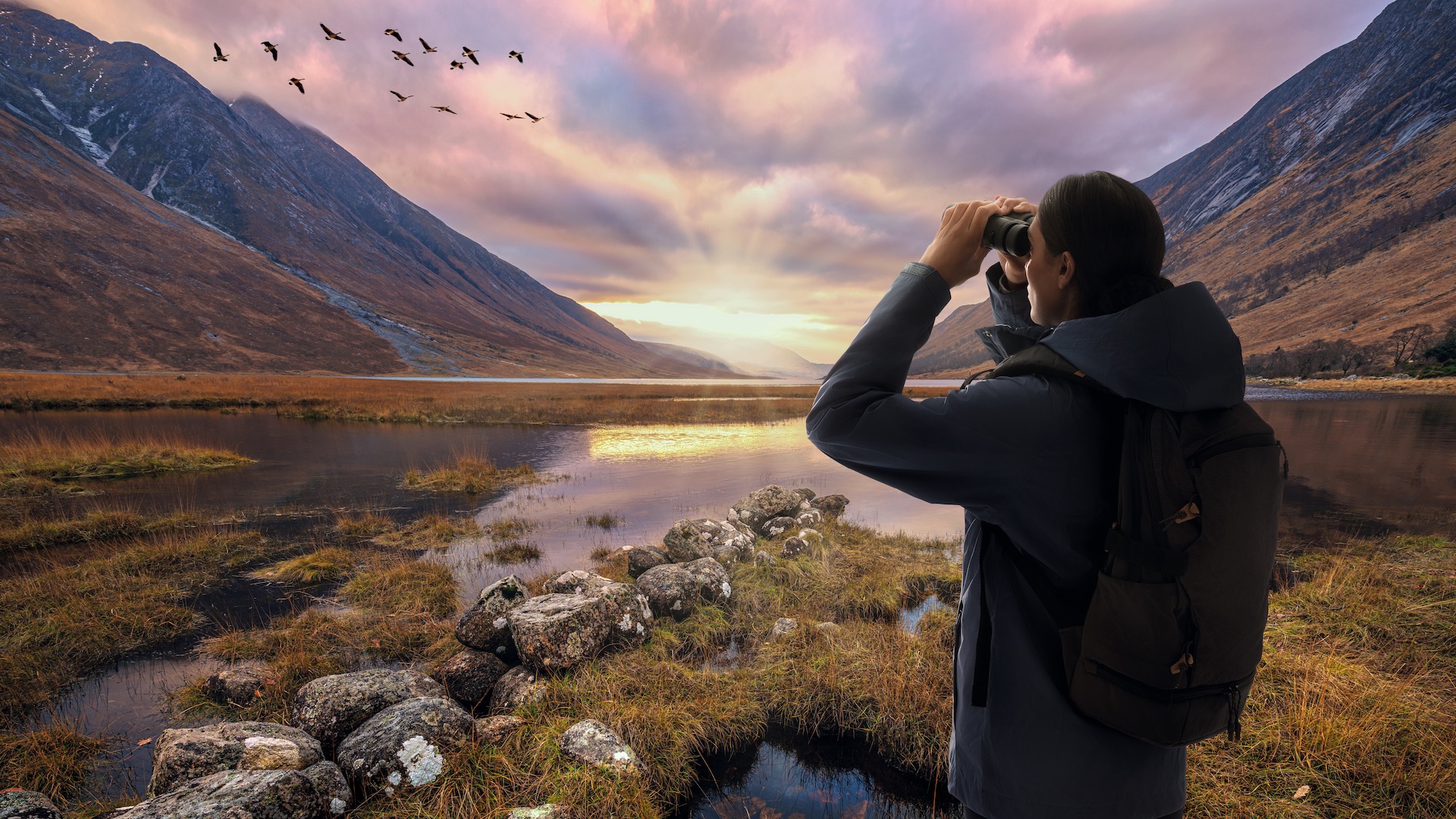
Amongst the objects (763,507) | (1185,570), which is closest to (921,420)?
(1185,570)

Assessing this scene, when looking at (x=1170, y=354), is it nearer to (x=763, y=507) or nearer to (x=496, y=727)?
(x=496, y=727)

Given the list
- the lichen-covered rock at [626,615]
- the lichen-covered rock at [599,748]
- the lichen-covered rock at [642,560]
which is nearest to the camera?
the lichen-covered rock at [599,748]

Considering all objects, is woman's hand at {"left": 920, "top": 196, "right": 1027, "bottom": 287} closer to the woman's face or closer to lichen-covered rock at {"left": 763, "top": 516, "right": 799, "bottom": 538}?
the woman's face

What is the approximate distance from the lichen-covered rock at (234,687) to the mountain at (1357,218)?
114 metres

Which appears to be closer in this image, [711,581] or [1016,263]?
[1016,263]

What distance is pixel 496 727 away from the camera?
4.73 meters

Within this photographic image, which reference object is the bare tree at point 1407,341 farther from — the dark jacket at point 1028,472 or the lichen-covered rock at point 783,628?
the dark jacket at point 1028,472

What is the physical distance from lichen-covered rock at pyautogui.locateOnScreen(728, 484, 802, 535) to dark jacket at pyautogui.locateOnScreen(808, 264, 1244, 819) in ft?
36.5

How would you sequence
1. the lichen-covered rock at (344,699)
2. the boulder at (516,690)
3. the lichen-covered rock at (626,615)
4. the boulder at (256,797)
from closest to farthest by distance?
the boulder at (256,797), the lichen-covered rock at (344,699), the boulder at (516,690), the lichen-covered rock at (626,615)

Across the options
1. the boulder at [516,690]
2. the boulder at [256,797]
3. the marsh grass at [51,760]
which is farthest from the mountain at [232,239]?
the boulder at [256,797]

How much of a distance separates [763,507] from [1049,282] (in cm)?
1222

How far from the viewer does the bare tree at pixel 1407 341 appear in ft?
222

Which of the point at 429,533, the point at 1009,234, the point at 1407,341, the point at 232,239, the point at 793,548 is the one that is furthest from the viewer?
the point at 232,239

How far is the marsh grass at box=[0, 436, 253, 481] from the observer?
15.1 metres
